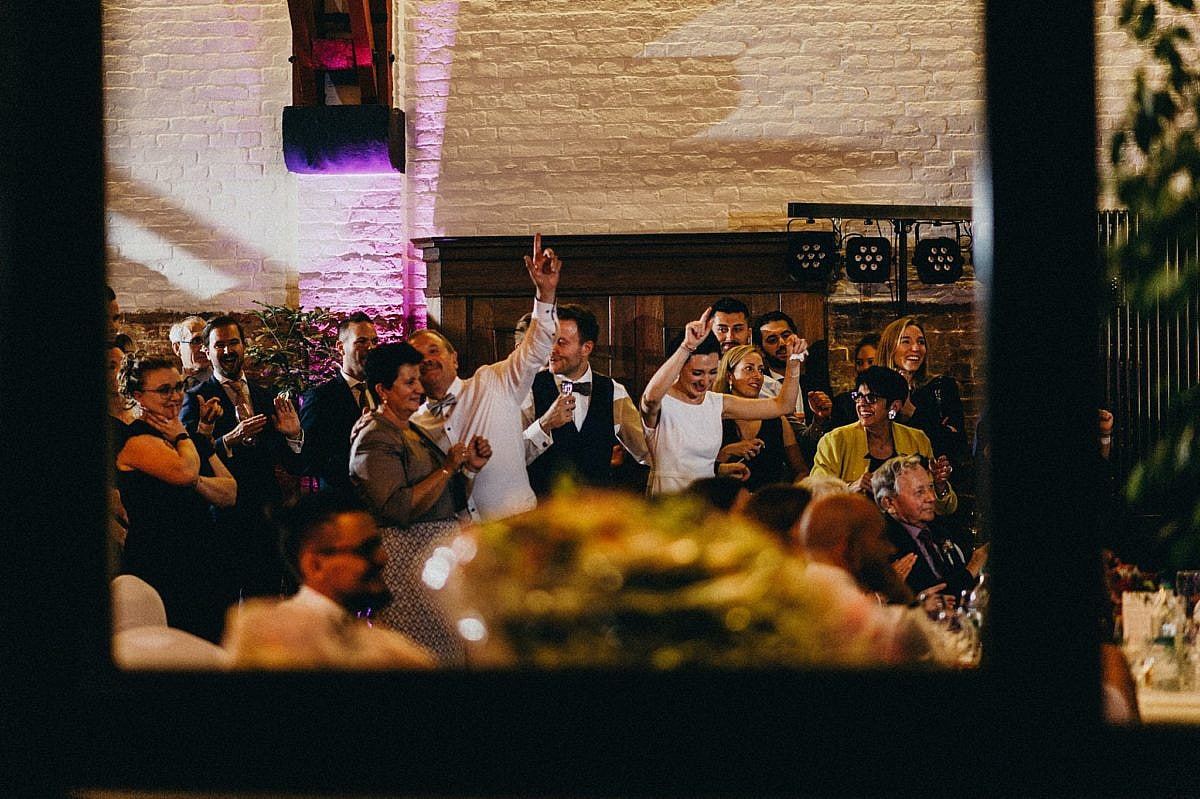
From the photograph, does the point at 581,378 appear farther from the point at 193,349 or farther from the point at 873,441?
the point at 193,349

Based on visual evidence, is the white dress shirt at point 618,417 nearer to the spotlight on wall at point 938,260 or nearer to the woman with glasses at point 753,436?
the woman with glasses at point 753,436

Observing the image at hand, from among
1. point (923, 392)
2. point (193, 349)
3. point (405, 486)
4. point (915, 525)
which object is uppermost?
point (193, 349)

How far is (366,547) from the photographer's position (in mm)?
2756

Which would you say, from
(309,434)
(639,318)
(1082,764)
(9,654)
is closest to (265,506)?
(309,434)

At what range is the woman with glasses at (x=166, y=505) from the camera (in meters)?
4.00

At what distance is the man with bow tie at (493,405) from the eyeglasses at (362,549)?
1731mm

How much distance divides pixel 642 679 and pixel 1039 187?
791mm

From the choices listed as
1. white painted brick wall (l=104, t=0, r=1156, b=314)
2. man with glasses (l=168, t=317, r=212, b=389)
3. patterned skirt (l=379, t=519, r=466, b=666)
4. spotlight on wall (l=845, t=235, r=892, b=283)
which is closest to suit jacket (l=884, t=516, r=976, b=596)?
patterned skirt (l=379, t=519, r=466, b=666)

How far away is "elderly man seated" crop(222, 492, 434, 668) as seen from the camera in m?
2.12

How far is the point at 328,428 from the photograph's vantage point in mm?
4699

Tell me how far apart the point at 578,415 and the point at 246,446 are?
1.37 metres

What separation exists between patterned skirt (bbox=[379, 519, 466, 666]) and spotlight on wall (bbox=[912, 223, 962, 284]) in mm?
3398

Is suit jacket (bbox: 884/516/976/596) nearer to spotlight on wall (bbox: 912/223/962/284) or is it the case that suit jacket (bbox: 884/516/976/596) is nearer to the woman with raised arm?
the woman with raised arm

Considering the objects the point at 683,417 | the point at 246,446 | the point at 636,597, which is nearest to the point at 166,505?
the point at 246,446
